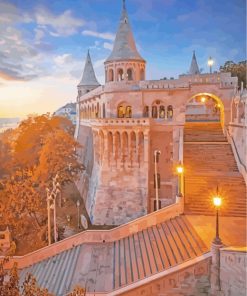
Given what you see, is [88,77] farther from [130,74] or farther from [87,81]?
[130,74]

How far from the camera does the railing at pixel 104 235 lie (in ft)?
54.8

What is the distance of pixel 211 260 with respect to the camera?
37.6 feet

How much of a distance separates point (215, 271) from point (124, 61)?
16842 mm

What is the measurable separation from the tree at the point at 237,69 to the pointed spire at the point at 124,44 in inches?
495

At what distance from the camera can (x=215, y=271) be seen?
11.2 meters

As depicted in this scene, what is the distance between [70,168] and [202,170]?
1025cm

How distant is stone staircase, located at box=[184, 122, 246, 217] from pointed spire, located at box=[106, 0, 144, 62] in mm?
6955

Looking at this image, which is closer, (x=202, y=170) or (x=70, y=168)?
(x=202, y=170)

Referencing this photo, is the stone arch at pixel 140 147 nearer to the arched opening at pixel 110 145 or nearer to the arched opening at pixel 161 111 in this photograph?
the arched opening at pixel 110 145

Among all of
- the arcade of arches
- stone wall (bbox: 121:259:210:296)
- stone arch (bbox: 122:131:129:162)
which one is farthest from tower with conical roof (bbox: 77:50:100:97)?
stone wall (bbox: 121:259:210:296)

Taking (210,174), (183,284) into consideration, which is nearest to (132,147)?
(210,174)

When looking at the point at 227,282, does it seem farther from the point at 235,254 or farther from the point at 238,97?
the point at 238,97

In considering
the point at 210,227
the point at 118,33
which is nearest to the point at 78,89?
the point at 118,33

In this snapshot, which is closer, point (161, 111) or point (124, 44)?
point (161, 111)
